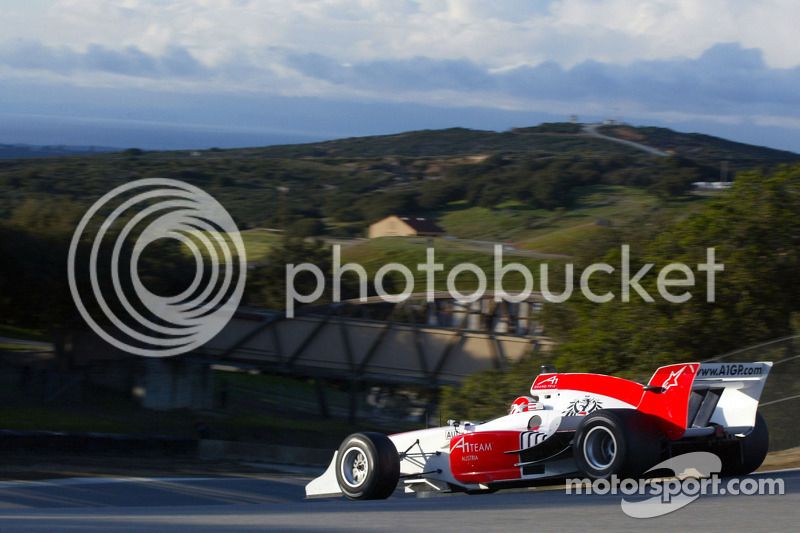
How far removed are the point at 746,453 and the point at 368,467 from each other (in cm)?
306

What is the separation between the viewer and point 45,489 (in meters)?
14.1

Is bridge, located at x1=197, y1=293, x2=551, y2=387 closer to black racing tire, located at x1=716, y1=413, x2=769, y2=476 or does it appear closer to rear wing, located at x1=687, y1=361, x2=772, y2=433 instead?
black racing tire, located at x1=716, y1=413, x2=769, y2=476

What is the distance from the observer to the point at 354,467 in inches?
316

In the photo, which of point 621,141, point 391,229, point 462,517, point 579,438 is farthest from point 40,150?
point 462,517

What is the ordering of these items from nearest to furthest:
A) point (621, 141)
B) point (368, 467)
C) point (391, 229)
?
point (368, 467) < point (391, 229) < point (621, 141)

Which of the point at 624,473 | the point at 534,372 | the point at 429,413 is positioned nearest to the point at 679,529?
the point at 624,473

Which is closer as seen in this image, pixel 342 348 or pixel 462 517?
pixel 462 517

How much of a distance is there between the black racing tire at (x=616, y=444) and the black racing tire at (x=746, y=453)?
0.84m

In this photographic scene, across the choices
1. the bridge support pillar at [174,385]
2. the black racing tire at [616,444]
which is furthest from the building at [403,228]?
the black racing tire at [616,444]

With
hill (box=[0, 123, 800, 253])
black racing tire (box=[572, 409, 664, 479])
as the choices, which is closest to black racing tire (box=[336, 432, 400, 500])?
black racing tire (box=[572, 409, 664, 479])

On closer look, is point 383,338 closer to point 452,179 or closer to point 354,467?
point 354,467

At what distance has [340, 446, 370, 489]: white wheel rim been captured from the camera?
26.0 feet

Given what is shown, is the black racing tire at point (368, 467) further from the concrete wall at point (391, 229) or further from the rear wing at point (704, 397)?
the concrete wall at point (391, 229)

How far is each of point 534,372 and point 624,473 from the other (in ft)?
31.4
